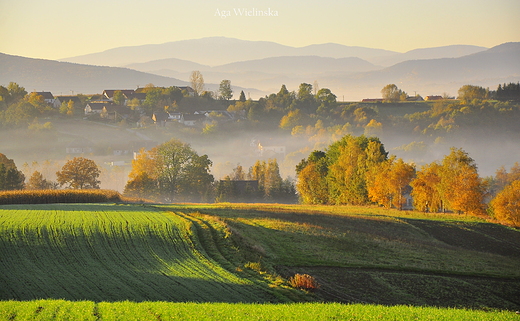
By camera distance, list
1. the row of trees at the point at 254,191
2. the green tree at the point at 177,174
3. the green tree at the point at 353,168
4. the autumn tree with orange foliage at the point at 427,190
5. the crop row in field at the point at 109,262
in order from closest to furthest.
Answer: the crop row in field at the point at 109,262
the autumn tree with orange foliage at the point at 427,190
the green tree at the point at 353,168
the row of trees at the point at 254,191
the green tree at the point at 177,174

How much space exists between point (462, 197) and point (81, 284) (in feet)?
163

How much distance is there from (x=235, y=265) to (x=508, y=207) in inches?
1535

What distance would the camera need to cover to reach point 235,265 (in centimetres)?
3039

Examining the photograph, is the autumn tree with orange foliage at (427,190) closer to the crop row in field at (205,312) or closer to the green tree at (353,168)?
the green tree at (353,168)

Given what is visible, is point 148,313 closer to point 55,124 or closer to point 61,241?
point 61,241

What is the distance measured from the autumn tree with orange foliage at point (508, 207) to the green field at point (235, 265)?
711 cm

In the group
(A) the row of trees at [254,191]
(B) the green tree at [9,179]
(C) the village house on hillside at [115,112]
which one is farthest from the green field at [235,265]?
(C) the village house on hillside at [115,112]

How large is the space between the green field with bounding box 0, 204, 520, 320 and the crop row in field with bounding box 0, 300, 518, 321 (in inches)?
3.3

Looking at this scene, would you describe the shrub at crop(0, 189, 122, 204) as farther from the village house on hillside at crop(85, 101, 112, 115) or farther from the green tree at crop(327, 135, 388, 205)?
the village house on hillside at crop(85, 101, 112, 115)

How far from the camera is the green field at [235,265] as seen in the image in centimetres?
2189

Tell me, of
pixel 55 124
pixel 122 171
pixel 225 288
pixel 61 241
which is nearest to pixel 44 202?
pixel 61 241

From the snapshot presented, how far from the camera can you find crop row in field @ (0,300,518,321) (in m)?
18.2

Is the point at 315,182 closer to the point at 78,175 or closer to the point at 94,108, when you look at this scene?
the point at 78,175

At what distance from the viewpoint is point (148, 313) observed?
1867cm
